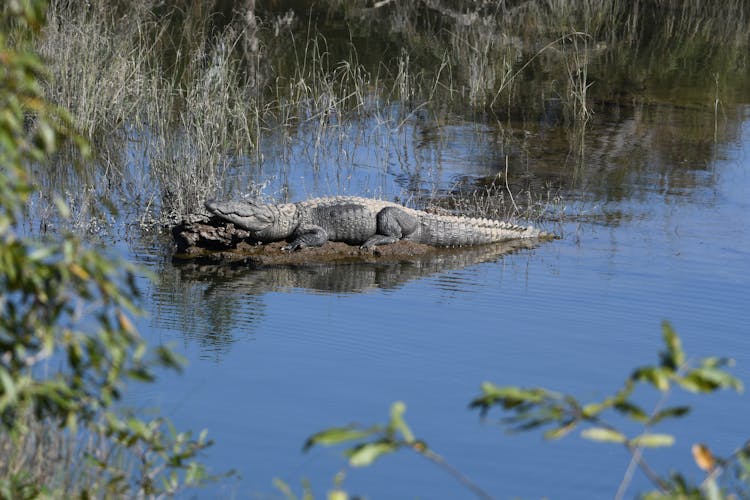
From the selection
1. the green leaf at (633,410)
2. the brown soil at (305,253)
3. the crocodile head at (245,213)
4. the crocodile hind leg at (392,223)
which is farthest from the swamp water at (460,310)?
the green leaf at (633,410)

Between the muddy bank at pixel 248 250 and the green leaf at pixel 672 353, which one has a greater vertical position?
the green leaf at pixel 672 353

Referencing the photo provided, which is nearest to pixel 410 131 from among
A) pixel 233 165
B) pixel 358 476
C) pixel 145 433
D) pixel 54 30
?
pixel 233 165

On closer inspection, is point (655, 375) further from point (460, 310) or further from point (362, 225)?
point (362, 225)

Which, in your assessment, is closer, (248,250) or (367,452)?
(367,452)

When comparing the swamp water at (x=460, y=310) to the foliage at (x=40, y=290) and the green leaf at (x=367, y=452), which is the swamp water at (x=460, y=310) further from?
the green leaf at (x=367, y=452)

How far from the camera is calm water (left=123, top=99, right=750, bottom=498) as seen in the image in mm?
6008

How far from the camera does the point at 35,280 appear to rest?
3.04 metres

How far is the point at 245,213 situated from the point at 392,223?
4.42 feet

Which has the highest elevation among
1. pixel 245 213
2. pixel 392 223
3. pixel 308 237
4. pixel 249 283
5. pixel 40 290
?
pixel 40 290

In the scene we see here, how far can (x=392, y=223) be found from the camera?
1048cm

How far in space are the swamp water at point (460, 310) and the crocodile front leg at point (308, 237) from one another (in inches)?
19.1

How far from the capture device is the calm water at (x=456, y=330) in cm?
601

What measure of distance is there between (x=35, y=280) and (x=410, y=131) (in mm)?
12225

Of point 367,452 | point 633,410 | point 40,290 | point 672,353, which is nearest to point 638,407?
point 633,410
